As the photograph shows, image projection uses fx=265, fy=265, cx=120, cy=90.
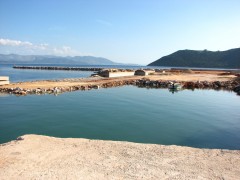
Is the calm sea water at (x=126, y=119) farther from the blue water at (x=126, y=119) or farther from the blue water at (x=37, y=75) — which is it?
the blue water at (x=37, y=75)

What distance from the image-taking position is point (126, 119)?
22.2m

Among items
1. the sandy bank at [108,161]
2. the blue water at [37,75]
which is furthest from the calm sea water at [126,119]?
the blue water at [37,75]

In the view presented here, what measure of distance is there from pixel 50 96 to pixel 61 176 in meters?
23.8

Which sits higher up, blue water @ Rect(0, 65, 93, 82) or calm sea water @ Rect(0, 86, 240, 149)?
blue water @ Rect(0, 65, 93, 82)

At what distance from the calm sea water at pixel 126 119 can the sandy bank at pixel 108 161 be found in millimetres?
3641

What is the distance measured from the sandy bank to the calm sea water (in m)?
3.64

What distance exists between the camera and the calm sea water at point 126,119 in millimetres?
17656

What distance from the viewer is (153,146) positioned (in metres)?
13.4

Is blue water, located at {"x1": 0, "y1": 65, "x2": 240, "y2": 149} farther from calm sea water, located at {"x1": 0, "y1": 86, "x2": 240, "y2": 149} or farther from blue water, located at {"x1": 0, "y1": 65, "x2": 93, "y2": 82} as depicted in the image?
blue water, located at {"x1": 0, "y1": 65, "x2": 93, "y2": 82}

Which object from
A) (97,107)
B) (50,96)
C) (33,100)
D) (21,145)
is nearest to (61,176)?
(21,145)

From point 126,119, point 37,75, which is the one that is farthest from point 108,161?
point 37,75

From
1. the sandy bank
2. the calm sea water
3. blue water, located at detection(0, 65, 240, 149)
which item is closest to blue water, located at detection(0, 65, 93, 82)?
blue water, located at detection(0, 65, 240, 149)

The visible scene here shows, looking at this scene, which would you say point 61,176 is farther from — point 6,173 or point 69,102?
point 69,102

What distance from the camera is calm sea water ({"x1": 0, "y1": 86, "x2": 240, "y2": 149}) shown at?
1766cm
